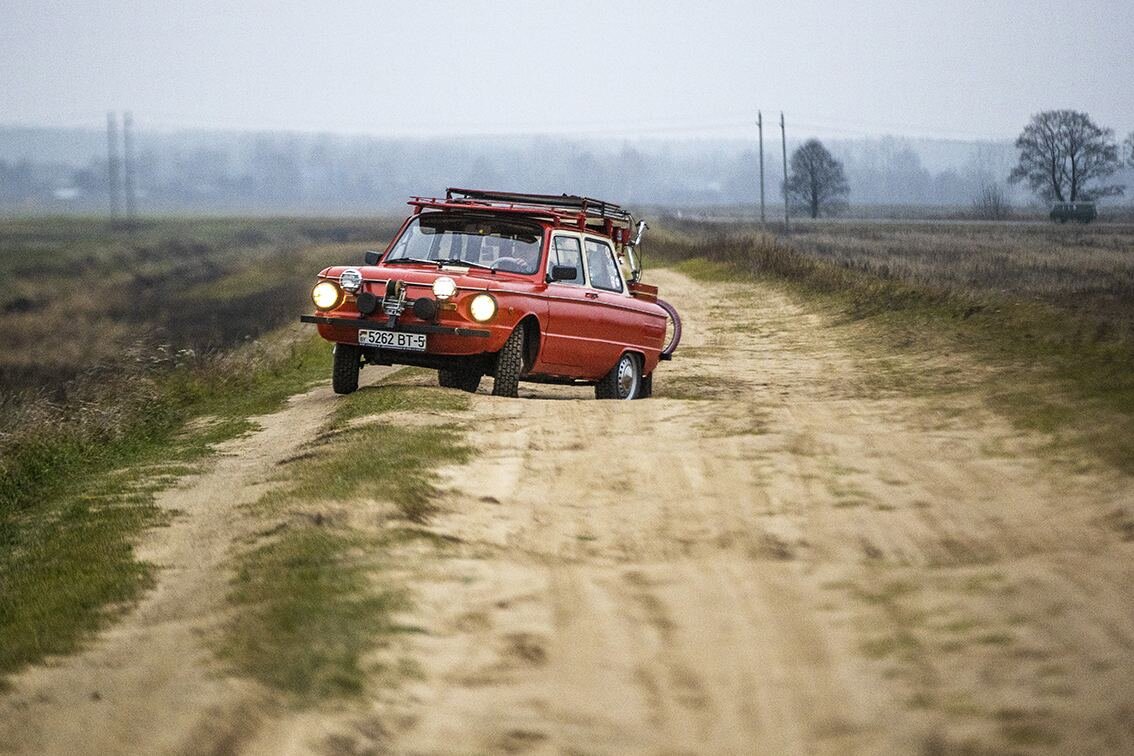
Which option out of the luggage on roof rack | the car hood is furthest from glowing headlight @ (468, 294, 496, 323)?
the luggage on roof rack

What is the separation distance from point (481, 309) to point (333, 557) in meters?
5.64

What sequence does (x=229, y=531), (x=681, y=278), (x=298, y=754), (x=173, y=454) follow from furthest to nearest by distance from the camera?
1. (x=681, y=278)
2. (x=173, y=454)
3. (x=229, y=531)
4. (x=298, y=754)

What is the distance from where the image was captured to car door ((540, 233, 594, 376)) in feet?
46.9

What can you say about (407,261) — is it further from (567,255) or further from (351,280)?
(567,255)

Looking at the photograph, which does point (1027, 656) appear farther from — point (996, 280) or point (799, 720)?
point (996, 280)

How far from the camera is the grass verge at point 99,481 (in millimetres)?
8328

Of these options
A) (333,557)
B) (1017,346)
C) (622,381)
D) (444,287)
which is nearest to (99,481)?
(444,287)

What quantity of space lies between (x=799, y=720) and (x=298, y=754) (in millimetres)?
1771

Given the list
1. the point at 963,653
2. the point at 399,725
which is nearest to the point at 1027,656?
the point at 963,653

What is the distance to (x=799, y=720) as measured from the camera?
5875mm

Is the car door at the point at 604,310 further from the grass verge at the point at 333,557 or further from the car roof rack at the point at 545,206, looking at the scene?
the grass verge at the point at 333,557

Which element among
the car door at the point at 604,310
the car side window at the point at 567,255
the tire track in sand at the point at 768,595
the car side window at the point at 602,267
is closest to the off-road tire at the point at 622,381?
the car door at the point at 604,310

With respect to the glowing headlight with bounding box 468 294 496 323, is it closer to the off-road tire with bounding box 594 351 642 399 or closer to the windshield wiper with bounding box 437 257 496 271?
the windshield wiper with bounding box 437 257 496 271

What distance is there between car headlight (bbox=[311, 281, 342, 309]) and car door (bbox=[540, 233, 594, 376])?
71.0 inches
